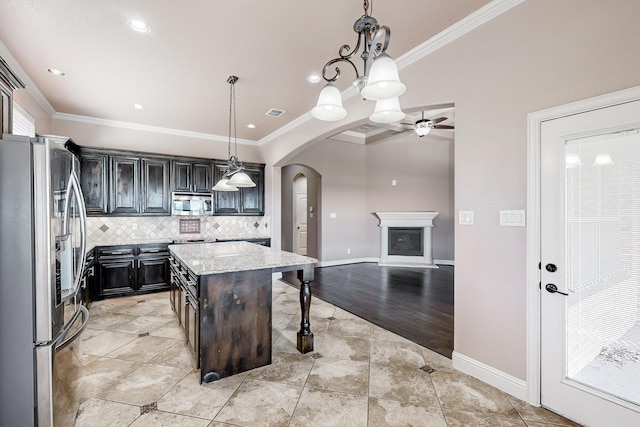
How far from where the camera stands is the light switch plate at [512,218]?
2.09 m

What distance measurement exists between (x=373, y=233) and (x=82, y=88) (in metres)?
6.36

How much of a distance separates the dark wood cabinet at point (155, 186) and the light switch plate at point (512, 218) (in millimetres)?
5065

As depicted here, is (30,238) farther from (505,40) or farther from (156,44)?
(505,40)

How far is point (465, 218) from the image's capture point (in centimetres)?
246

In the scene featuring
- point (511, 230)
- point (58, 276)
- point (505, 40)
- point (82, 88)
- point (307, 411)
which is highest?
point (82, 88)

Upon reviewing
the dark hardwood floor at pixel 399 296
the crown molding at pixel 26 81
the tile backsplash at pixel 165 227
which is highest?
the crown molding at pixel 26 81

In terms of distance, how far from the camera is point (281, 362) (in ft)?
8.52

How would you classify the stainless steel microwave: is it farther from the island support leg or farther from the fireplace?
the fireplace

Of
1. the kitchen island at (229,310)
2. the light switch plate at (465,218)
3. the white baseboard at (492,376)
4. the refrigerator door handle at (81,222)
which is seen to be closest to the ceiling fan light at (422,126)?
the light switch plate at (465,218)

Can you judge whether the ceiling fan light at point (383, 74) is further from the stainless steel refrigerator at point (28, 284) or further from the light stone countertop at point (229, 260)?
the stainless steel refrigerator at point (28, 284)

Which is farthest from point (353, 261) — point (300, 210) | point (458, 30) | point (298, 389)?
point (458, 30)

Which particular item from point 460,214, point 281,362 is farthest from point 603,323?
point 281,362

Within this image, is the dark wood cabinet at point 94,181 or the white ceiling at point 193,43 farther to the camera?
the dark wood cabinet at point 94,181

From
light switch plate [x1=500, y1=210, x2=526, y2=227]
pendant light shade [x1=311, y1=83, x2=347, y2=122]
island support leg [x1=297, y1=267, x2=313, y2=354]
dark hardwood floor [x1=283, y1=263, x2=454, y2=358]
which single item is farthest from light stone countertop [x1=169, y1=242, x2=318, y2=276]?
light switch plate [x1=500, y1=210, x2=526, y2=227]
